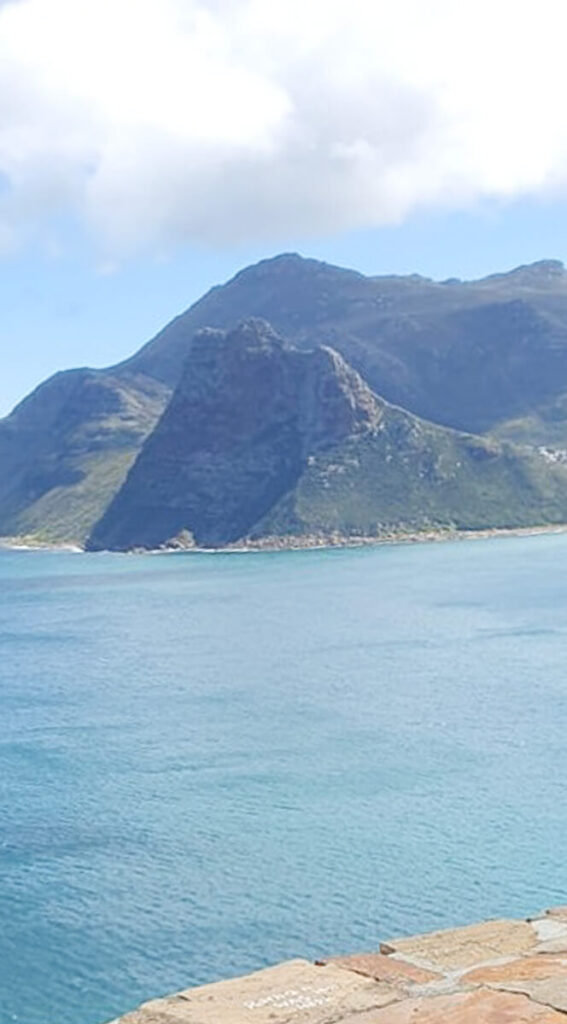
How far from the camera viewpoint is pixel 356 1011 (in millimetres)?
27438

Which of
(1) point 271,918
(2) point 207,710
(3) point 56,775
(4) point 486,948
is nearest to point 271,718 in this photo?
(2) point 207,710

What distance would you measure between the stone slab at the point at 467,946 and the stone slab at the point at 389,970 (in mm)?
611

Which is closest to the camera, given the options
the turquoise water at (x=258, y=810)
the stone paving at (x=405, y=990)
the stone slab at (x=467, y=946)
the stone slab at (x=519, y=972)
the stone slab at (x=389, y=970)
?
the stone paving at (x=405, y=990)

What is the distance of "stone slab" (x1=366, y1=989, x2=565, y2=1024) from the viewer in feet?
81.8

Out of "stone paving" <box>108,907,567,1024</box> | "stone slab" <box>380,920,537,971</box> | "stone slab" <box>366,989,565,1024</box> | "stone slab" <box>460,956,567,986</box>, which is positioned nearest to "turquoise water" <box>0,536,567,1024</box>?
"stone slab" <box>380,920,537,971</box>

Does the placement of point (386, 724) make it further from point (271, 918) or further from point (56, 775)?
point (271, 918)

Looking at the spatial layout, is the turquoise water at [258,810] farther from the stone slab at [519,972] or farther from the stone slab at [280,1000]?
the stone slab at [519,972]

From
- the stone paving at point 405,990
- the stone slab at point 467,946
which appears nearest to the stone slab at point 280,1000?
the stone paving at point 405,990

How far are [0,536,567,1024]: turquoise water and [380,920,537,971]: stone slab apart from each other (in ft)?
68.8

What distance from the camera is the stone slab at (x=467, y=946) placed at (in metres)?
33.4

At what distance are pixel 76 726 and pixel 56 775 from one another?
70.0 feet

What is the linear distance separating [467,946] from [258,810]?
4808cm

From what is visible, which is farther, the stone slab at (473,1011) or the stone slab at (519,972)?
the stone slab at (519,972)

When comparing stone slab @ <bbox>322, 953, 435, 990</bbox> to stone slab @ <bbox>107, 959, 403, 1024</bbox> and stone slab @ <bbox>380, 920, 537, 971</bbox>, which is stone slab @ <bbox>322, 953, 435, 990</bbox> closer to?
stone slab @ <bbox>107, 959, 403, 1024</bbox>
